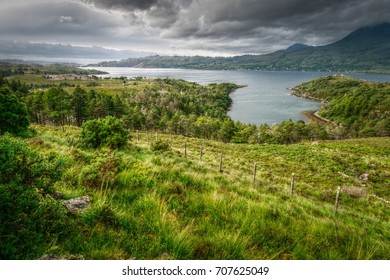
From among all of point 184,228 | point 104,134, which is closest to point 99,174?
point 184,228

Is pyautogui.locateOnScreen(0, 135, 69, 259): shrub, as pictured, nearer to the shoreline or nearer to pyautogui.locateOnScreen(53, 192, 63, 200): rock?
pyautogui.locateOnScreen(53, 192, 63, 200): rock

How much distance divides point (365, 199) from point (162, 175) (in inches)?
634

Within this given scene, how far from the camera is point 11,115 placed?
24156 mm

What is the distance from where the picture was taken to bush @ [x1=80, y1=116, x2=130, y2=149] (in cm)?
1797

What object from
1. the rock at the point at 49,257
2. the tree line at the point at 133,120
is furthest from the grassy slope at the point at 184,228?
the tree line at the point at 133,120

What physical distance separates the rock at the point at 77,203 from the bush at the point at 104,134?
542 inches

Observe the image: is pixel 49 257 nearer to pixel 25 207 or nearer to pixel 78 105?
pixel 25 207

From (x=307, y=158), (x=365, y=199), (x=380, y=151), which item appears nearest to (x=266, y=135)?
(x=380, y=151)

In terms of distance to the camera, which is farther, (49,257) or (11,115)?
(11,115)

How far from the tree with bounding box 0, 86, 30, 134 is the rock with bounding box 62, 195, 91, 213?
79.5 ft

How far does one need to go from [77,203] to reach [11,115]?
26199mm

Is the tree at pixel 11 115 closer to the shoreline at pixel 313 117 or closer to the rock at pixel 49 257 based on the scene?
the rock at pixel 49 257

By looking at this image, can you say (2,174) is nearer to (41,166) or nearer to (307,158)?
(41,166)

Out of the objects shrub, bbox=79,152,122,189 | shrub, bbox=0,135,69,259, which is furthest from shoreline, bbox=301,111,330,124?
shrub, bbox=0,135,69,259
